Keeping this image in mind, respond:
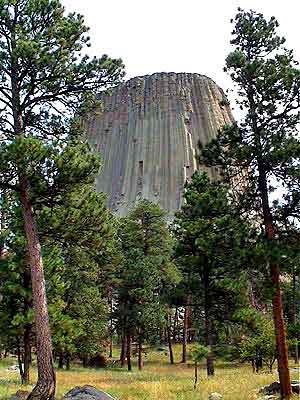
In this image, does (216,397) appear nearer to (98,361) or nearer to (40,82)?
(40,82)

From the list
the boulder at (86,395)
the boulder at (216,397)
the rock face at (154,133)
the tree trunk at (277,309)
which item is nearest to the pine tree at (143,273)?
the boulder at (216,397)

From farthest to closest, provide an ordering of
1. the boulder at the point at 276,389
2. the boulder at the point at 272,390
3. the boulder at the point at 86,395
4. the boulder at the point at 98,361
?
1. the boulder at the point at 98,361
2. the boulder at the point at 272,390
3. the boulder at the point at 276,389
4. the boulder at the point at 86,395

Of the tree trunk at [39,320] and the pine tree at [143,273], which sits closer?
the tree trunk at [39,320]

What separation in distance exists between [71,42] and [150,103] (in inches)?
3089

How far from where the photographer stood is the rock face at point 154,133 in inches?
3256

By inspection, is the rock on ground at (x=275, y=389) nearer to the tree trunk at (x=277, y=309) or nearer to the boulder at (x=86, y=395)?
the tree trunk at (x=277, y=309)

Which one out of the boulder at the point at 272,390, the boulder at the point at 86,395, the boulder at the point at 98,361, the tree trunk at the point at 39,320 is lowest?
the boulder at the point at 98,361

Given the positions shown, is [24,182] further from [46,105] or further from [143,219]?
[143,219]

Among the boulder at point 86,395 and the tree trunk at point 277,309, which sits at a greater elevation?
the tree trunk at point 277,309

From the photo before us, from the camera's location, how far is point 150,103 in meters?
91.6

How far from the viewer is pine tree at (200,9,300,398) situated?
13945mm

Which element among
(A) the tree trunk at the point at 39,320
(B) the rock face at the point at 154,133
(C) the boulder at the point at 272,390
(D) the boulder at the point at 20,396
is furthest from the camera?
(B) the rock face at the point at 154,133

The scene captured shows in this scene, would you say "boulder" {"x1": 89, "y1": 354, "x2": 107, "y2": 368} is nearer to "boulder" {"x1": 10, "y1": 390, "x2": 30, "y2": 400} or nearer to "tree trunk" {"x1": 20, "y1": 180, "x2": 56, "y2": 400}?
"boulder" {"x1": 10, "y1": 390, "x2": 30, "y2": 400}

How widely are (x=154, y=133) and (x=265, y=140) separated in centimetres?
7507
